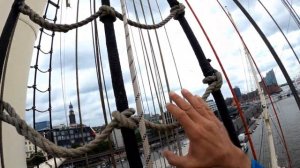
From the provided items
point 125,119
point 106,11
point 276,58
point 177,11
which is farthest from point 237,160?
point 276,58

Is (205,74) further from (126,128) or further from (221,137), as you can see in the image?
(221,137)

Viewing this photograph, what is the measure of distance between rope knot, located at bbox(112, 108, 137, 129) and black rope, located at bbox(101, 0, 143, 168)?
0.03 m

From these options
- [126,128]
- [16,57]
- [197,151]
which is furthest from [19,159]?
[197,151]

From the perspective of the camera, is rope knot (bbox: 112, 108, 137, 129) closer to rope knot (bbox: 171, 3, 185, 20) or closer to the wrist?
the wrist

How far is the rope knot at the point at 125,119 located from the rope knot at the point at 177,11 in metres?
0.86

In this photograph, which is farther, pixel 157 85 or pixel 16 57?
pixel 157 85

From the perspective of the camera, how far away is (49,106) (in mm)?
4766

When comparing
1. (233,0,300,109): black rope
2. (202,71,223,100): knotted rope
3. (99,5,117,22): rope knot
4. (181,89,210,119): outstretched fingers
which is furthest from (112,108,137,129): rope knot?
(233,0,300,109): black rope

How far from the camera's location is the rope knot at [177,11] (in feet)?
6.76

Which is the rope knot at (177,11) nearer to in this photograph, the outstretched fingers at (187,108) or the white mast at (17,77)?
the outstretched fingers at (187,108)

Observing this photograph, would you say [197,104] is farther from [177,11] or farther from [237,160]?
[177,11]

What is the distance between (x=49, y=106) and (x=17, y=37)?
2.00m

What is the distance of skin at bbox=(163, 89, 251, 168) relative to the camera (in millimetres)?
1019

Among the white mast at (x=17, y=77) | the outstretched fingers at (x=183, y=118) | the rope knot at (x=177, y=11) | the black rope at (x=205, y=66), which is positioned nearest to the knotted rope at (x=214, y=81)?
the black rope at (x=205, y=66)
